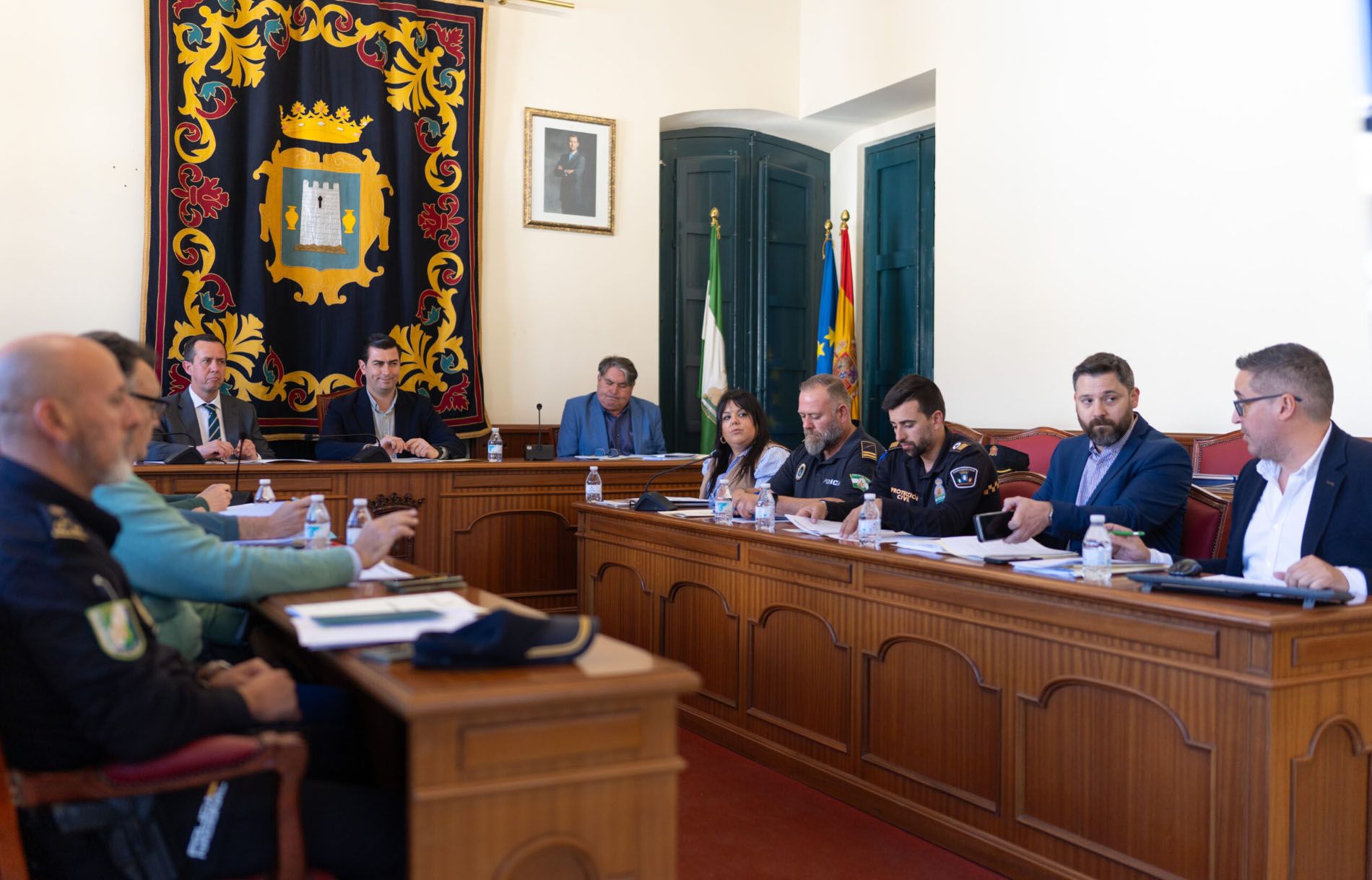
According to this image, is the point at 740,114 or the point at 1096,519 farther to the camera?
the point at 740,114

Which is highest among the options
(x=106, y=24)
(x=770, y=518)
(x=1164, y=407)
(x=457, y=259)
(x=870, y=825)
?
(x=106, y=24)

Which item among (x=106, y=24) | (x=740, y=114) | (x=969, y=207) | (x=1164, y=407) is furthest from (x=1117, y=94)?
(x=106, y=24)

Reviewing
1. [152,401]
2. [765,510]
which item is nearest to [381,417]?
[765,510]

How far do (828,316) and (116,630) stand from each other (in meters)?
5.91

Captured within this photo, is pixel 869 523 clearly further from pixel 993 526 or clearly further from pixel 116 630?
pixel 116 630

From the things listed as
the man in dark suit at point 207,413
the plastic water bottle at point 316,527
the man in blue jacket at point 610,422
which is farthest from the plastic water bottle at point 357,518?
the man in blue jacket at point 610,422

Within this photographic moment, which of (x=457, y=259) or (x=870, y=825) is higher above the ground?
(x=457, y=259)

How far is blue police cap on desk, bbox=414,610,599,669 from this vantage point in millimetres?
1508

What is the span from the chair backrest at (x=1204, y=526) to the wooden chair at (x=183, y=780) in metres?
2.39

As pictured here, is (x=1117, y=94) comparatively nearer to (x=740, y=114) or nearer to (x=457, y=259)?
(x=740, y=114)

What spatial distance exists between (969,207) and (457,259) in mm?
2823

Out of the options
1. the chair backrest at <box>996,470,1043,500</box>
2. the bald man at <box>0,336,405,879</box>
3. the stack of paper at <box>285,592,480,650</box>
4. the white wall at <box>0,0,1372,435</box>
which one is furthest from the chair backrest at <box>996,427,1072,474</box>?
the bald man at <box>0,336,405,879</box>

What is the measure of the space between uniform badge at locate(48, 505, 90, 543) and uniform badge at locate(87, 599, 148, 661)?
91 mm

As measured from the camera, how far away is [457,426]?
6246 millimetres
